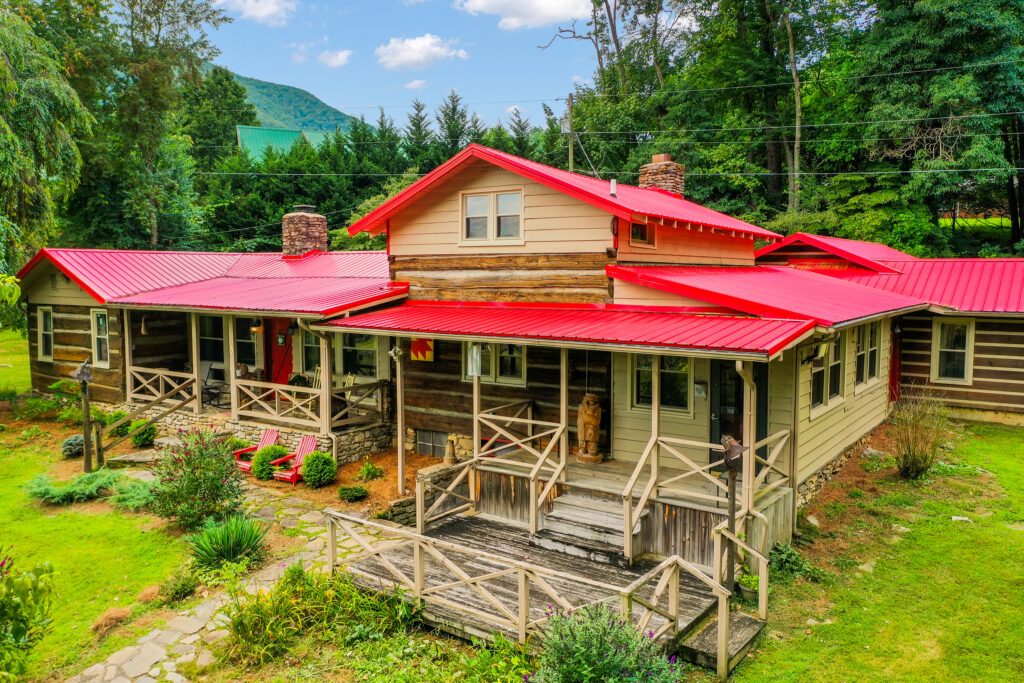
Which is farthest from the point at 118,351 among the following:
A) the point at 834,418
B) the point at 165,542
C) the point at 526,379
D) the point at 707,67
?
the point at 707,67

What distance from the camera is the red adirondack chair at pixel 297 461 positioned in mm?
13098

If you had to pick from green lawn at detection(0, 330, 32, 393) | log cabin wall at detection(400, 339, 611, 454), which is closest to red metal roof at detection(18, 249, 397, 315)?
log cabin wall at detection(400, 339, 611, 454)

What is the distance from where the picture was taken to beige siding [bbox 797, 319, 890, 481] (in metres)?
10.5

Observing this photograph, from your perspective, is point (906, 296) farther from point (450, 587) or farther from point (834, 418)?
point (450, 587)

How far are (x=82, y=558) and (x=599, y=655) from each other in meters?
8.13

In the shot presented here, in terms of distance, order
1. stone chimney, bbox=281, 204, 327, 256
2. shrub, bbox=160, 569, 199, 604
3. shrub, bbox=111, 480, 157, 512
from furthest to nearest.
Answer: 1. stone chimney, bbox=281, 204, 327, 256
2. shrub, bbox=111, 480, 157, 512
3. shrub, bbox=160, 569, 199, 604

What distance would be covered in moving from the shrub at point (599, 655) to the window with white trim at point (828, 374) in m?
6.06

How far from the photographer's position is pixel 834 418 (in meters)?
12.5

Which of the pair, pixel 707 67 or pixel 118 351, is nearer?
pixel 118 351

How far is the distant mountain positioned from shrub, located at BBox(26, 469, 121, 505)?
460ft

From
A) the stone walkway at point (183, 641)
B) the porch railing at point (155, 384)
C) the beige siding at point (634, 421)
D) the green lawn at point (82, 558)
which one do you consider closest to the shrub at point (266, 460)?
the green lawn at point (82, 558)

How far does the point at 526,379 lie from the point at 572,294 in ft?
7.00

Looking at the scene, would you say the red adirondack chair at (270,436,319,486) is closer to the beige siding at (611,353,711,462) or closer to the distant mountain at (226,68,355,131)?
the beige siding at (611,353,711,462)

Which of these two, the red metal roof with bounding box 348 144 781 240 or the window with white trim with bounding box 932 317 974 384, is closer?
the red metal roof with bounding box 348 144 781 240
